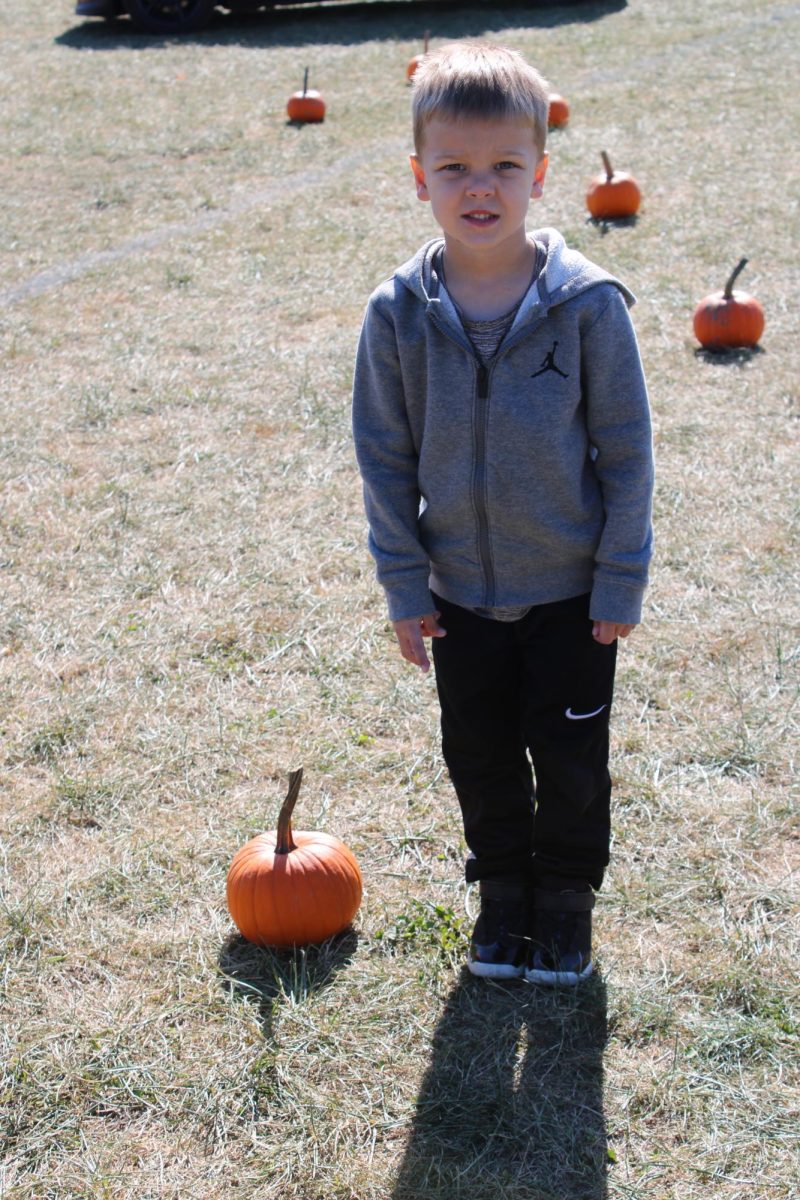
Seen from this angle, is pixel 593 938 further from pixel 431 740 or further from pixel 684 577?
pixel 684 577

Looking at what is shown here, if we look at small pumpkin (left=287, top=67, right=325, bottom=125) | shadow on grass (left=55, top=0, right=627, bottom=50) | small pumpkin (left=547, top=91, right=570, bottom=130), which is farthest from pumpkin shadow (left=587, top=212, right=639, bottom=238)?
shadow on grass (left=55, top=0, right=627, bottom=50)

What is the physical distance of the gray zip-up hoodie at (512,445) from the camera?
2475 mm

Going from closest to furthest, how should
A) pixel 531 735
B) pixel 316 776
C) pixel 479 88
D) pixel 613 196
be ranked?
pixel 479 88 → pixel 531 735 → pixel 316 776 → pixel 613 196

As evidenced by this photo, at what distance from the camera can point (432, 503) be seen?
2.67 meters

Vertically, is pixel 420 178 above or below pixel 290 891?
above

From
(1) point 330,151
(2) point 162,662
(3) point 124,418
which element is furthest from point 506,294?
(1) point 330,151

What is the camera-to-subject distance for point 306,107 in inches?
464

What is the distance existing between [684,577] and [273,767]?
177 cm

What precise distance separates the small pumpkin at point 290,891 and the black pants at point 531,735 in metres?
0.34

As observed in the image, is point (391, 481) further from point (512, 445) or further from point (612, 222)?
point (612, 222)

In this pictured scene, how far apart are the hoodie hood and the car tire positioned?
14637 millimetres

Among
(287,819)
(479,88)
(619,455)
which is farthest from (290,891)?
(479,88)

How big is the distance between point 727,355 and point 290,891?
4.56 m

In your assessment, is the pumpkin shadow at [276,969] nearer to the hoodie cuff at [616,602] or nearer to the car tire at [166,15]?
the hoodie cuff at [616,602]
